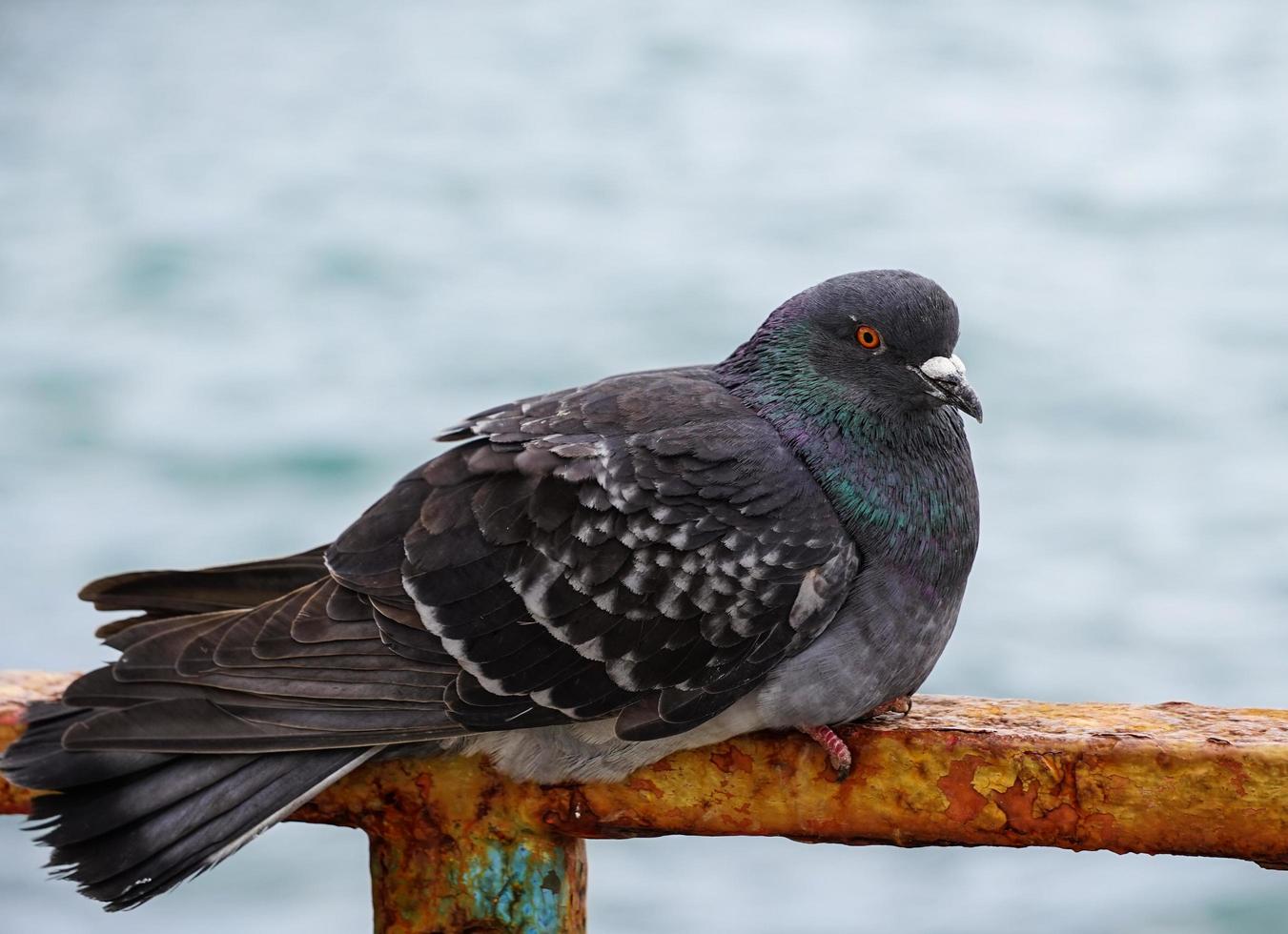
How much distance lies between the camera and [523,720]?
Answer: 3.35 m

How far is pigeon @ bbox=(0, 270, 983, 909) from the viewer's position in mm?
3311

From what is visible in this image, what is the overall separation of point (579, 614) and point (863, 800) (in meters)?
0.78

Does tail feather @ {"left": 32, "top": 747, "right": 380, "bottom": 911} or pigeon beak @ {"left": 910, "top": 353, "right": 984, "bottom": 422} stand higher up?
pigeon beak @ {"left": 910, "top": 353, "right": 984, "bottom": 422}

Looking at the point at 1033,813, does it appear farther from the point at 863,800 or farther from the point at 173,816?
the point at 173,816

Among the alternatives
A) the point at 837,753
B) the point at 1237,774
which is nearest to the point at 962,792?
the point at 837,753

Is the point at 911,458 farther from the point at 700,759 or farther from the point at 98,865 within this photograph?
the point at 98,865

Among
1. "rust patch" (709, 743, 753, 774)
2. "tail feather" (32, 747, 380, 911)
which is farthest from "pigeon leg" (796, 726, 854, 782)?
"tail feather" (32, 747, 380, 911)

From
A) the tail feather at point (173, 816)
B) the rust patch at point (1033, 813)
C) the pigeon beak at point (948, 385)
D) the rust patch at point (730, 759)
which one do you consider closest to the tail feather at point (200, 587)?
the tail feather at point (173, 816)

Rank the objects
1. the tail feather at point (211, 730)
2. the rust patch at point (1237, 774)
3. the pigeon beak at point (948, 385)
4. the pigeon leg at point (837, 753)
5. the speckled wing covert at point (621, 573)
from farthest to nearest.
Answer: the pigeon beak at point (948, 385) < the speckled wing covert at point (621, 573) < the tail feather at point (211, 730) < the pigeon leg at point (837, 753) < the rust patch at point (1237, 774)

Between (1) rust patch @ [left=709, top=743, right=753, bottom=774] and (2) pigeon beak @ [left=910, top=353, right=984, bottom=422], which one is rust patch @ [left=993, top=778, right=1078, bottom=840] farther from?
(2) pigeon beak @ [left=910, top=353, right=984, bottom=422]

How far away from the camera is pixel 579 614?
137 inches

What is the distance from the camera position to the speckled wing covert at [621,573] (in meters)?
3.41

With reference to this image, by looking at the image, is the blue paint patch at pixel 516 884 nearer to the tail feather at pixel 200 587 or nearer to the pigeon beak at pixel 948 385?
the tail feather at pixel 200 587

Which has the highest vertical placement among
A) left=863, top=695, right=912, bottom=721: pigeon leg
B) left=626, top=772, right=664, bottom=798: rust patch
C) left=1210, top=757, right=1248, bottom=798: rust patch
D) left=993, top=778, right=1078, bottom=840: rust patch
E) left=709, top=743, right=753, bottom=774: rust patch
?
left=863, top=695, right=912, bottom=721: pigeon leg
